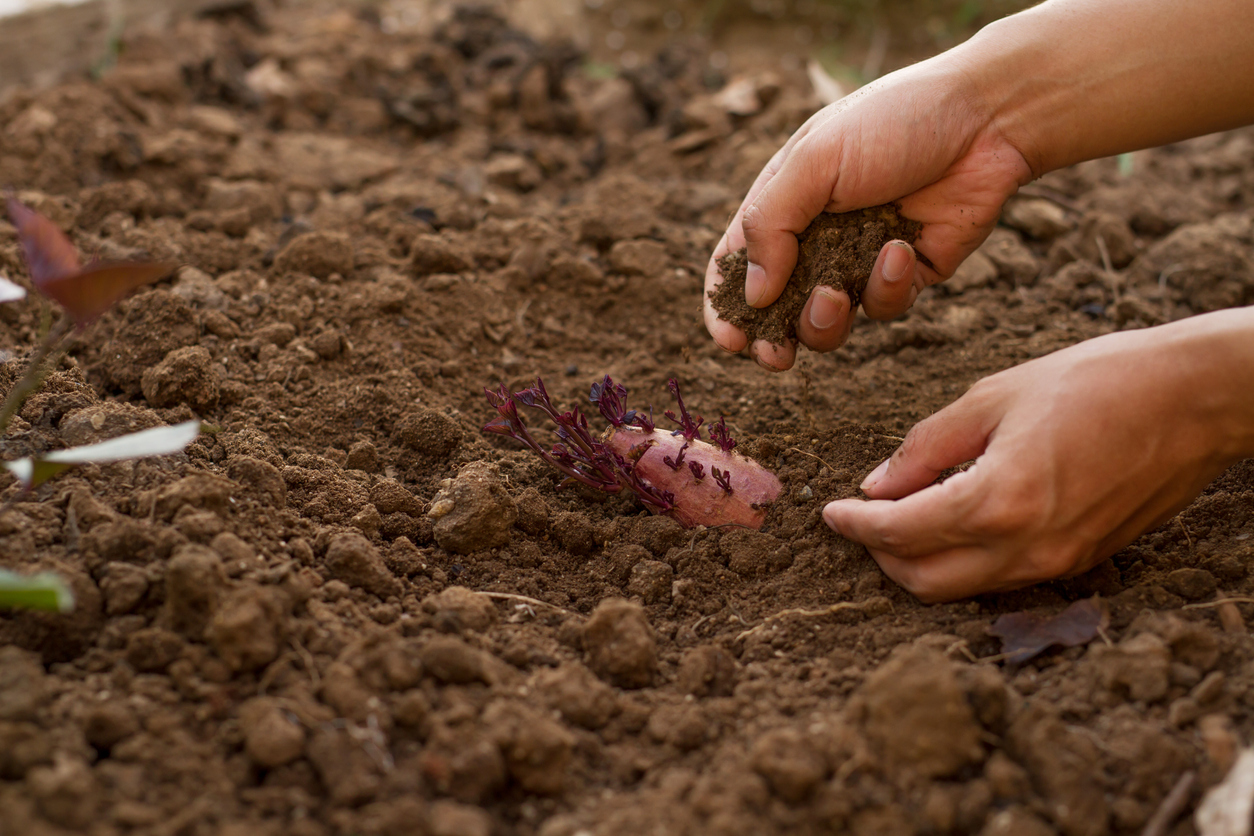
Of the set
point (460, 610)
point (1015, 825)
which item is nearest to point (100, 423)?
point (460, 610)

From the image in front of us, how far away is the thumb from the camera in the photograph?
5.81 ft

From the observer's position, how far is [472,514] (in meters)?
2.00

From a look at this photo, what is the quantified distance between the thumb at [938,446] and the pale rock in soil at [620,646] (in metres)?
0.59

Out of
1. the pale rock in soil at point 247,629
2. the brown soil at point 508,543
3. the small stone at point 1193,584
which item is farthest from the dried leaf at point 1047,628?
the pale rock in soil at point 247,629

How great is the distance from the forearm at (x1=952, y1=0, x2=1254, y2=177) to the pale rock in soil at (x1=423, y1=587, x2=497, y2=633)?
161 centimetres

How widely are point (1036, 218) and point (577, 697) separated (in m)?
2.61

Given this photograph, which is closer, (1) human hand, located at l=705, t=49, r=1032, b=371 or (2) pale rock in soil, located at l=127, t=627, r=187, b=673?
(2) pale rock in soil, located at l=127, t=627, r=187, b=673

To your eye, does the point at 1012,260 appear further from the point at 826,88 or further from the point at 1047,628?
the point at 1047,628

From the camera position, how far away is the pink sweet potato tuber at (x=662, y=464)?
214 cm

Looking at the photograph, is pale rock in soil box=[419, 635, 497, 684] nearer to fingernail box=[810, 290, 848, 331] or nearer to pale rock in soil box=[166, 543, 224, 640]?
pale rock in soil box=[166, 543, 224, 640]

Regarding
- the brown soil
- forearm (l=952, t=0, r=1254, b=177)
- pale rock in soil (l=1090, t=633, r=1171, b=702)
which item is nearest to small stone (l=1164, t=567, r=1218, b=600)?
the brown soil

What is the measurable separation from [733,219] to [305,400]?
120 cm

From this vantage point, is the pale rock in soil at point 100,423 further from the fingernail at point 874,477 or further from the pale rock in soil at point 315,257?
the fingernail at point 874,477

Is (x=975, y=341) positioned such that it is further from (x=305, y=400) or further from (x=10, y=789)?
(x=10, y=789)
